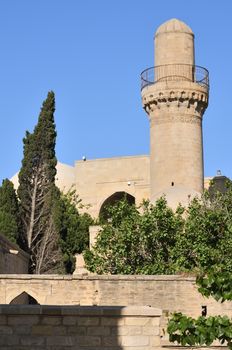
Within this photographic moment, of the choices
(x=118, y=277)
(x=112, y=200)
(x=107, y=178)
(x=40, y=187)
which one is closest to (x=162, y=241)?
(x=118, y=277)

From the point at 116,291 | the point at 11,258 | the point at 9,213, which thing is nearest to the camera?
the point at 116,291

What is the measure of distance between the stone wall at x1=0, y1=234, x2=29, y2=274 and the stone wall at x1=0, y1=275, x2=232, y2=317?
12.5 feet

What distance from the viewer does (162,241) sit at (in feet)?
79.2

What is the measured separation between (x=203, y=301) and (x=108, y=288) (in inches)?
86.8

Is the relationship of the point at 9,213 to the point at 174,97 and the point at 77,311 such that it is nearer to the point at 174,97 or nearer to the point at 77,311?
the point at 174,97

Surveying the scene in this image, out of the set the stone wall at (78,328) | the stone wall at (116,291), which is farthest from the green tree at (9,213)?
the stone wall at (78,328)

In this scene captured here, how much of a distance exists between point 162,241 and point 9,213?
8.35 metres

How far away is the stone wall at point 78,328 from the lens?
9.18 meters

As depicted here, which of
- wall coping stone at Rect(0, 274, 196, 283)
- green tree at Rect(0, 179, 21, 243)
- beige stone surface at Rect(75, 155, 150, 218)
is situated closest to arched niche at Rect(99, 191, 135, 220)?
beige stone surface at Rect(75, 155, 150, 218)

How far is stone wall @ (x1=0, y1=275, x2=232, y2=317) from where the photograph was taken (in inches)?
695

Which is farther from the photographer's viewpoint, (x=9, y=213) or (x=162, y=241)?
(x=9, y=213)

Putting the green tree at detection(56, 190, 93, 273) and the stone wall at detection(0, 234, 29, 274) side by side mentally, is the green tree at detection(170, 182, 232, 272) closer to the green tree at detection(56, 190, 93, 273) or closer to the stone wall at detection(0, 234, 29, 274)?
the stone wall at detection(0, 234, 29, 274)

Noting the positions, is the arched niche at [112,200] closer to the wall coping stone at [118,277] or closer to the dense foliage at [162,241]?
the dense foliage at [162,241]

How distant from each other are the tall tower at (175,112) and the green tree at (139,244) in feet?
15.7
